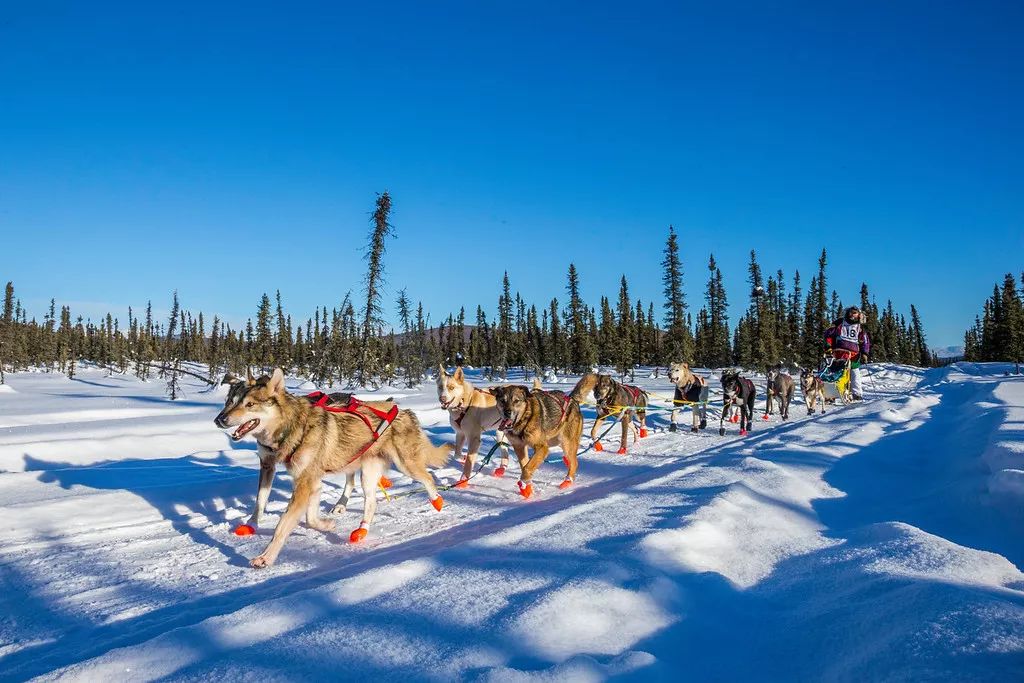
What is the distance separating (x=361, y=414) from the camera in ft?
18.3

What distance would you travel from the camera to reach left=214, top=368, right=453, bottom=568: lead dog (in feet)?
15.2

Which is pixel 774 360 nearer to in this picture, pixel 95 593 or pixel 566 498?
pixel 566 498

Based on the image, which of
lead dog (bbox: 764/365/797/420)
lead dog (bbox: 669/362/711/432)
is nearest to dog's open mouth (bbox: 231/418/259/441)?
lead dog (bbox: 669/362/711/432)

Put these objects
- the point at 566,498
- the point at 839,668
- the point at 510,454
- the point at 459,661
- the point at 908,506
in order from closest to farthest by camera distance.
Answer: the point at 839,668 → the point at 459,661 → the point at 908,506 → the point at 566,498 → the point at 510,454

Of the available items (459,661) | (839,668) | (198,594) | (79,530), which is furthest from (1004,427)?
(79,530)

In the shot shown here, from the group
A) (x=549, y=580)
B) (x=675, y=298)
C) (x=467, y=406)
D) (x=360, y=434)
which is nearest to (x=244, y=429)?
(x=360, y=434)

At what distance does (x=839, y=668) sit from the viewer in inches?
89.1

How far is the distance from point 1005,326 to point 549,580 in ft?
276

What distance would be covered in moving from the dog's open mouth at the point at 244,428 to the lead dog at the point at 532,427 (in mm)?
3134

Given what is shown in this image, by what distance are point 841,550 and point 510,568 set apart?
220 cm

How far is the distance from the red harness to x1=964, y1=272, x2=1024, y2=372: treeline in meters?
70.0

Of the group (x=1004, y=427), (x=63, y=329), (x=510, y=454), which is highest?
(x=63, y=329)

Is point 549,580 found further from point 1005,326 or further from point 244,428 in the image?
point 1005,326

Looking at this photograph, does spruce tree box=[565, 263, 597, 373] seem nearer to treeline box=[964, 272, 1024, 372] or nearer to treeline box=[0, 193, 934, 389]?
treeline box=[0, 193, 934, 389]
